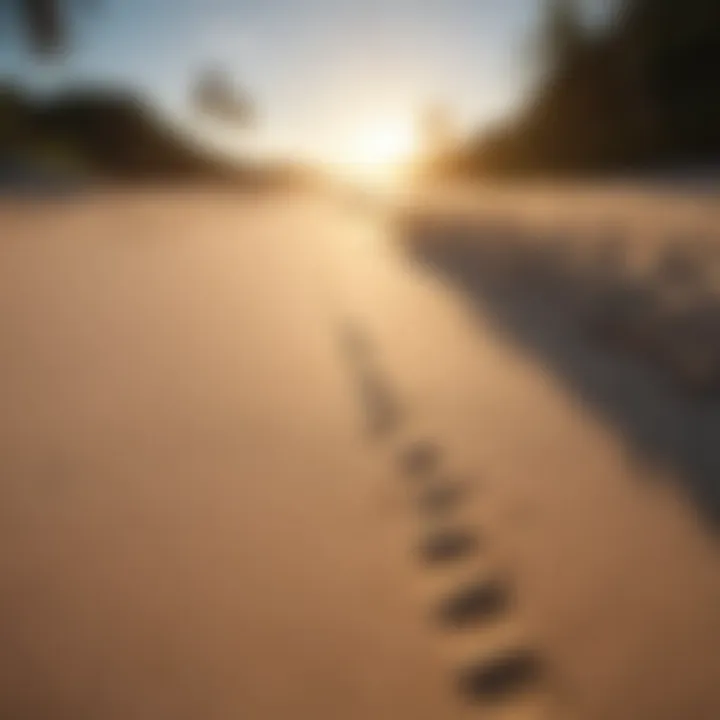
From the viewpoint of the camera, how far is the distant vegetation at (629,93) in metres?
4.49

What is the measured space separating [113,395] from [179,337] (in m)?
0.43

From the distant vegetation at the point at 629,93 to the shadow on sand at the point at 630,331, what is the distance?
96.7 inches

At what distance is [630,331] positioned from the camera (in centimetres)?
165

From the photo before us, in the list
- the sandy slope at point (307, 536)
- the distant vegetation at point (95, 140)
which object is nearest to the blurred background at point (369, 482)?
the sandy slope at point (307, 536)

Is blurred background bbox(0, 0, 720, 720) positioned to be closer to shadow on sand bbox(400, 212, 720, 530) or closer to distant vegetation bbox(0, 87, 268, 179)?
shadow on sand bbox(400, 212, 720, 530)

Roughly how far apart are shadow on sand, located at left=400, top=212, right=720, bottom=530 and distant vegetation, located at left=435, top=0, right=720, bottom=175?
246 centimetres

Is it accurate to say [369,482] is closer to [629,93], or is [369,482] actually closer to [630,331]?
[630,331]

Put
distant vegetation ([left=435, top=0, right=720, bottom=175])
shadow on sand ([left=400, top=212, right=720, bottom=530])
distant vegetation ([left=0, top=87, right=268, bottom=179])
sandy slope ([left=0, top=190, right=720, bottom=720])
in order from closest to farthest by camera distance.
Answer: sandy slope ([left=0, top=190, right=720, bottom=720]), shadow on sand ([left=400, top=212, right=720, bottom=530]), distant vegetation ([left=0, top=87, right=268, bottom=179]), distant vegetation ([left=435, top=0, right=720, bottom=175])

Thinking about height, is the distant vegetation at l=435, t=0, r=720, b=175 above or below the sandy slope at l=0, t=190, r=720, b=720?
above

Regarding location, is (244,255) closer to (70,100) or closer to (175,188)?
(70,100)

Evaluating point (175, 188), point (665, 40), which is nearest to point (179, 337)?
point (665, 40)

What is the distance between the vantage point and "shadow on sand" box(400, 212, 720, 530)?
3.91 feet

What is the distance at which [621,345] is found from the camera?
163 centimetres

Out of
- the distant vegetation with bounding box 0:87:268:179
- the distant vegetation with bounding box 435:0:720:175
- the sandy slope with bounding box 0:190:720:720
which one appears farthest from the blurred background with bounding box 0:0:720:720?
the distant vegetation with bounding box 435:0:720:175
